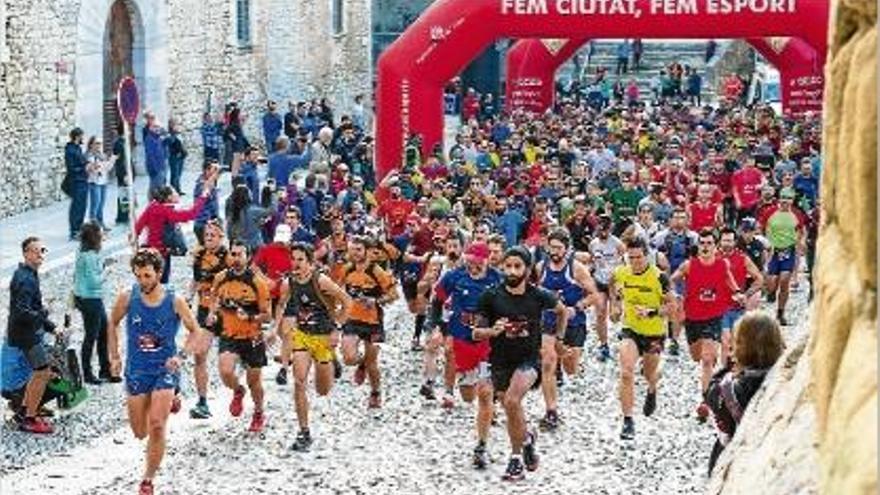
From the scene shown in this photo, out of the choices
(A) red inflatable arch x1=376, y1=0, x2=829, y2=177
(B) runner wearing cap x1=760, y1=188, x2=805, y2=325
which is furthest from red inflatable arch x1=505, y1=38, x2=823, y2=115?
(B) runner wearing cap x1=760, y1=188, x2=805, y2=325

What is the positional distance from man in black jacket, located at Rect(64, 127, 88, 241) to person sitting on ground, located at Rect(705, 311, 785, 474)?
16351 mm

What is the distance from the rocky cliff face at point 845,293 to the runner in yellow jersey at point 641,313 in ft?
23.7

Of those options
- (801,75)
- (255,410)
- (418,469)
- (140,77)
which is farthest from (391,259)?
(801,75)

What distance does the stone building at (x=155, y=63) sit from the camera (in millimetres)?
26797

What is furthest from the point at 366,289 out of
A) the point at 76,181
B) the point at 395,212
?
the point at 76,181

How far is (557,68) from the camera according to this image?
110ft

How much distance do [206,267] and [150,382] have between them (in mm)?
A: 3028

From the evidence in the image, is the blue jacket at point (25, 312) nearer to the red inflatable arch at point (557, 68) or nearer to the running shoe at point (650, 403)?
the running shoe at point (650, 403)

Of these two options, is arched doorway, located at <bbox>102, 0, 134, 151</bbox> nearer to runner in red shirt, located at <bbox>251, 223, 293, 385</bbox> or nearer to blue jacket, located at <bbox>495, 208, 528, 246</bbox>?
blue jacket, located at <bbox>495, 208, 528, 246</bbox>

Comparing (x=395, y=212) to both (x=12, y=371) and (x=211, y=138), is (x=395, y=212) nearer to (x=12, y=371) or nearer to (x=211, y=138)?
(x=12, y=371)

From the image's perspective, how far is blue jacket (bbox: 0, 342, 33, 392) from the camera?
13.4 metres

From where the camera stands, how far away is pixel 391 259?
16078 mm

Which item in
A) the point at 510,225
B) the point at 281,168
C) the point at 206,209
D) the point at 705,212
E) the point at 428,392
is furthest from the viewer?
the point at 281,168

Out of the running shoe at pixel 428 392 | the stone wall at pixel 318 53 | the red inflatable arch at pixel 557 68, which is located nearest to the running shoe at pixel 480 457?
the running shoe at pixel 428 392
